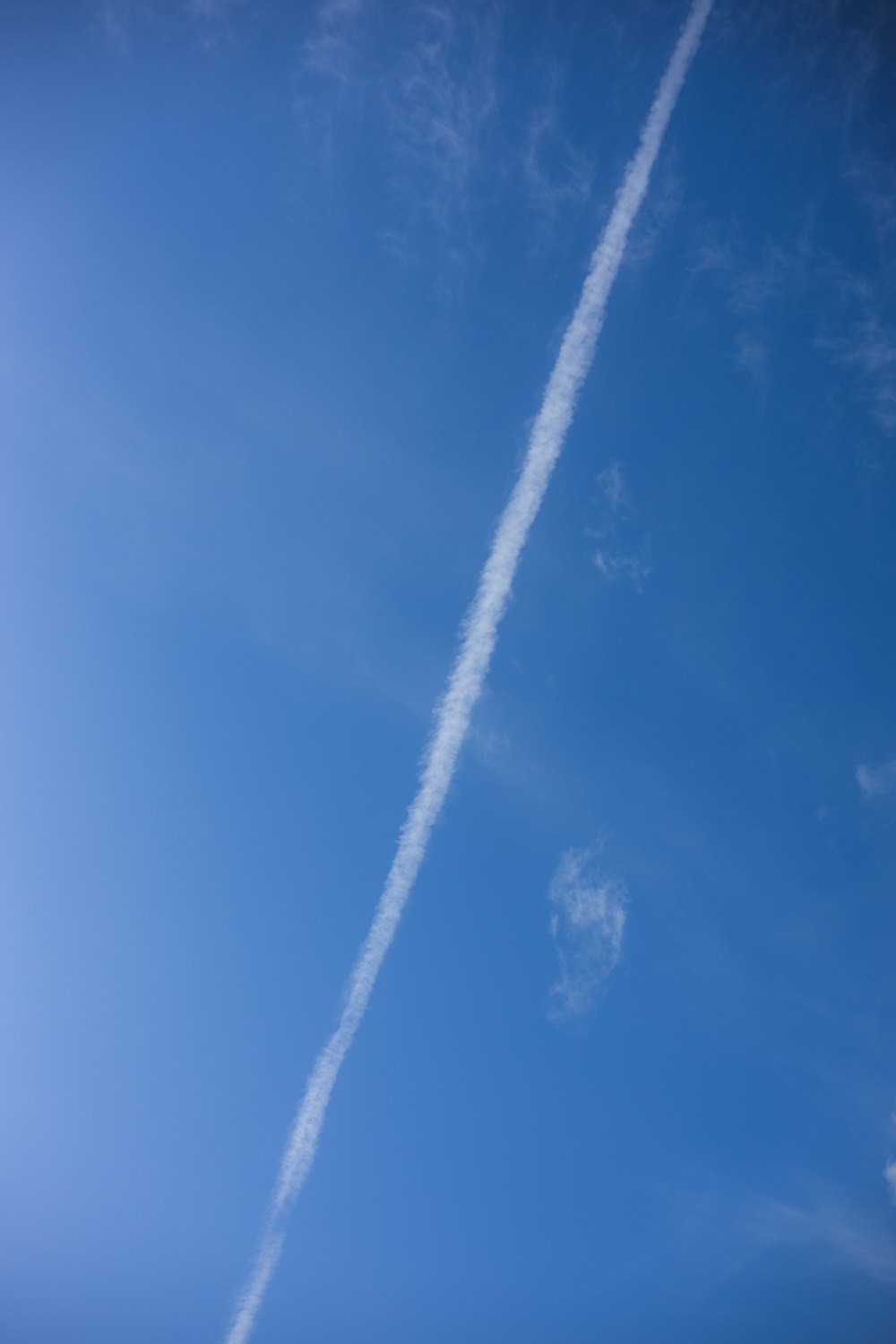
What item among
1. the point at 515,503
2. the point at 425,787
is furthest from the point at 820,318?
A: the point at 425,787

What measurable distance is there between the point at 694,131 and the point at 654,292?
9.06 ft

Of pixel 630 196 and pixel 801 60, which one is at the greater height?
pixel 801 60

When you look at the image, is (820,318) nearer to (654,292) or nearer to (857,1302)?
(654,292)

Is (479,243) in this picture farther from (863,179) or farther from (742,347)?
(863,179)

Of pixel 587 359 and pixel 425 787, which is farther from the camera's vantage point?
pixel 425 787

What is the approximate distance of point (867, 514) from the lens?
12.8m

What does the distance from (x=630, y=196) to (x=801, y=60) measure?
3496 millimetres

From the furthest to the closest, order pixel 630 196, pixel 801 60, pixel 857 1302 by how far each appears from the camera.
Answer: pixel 857 1302
pixel 630 196
pixel 801 60

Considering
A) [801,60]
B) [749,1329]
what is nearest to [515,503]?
[801,60]

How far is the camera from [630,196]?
480 inches

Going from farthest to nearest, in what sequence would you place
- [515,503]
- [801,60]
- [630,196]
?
[515,503]
[630,196]
[801,60]

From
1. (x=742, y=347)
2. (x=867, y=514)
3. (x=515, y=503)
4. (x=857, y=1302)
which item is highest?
(x=742, y=347)

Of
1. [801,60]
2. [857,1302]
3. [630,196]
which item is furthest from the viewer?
[857,1302]

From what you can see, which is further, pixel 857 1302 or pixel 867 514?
pixel 857 1302
